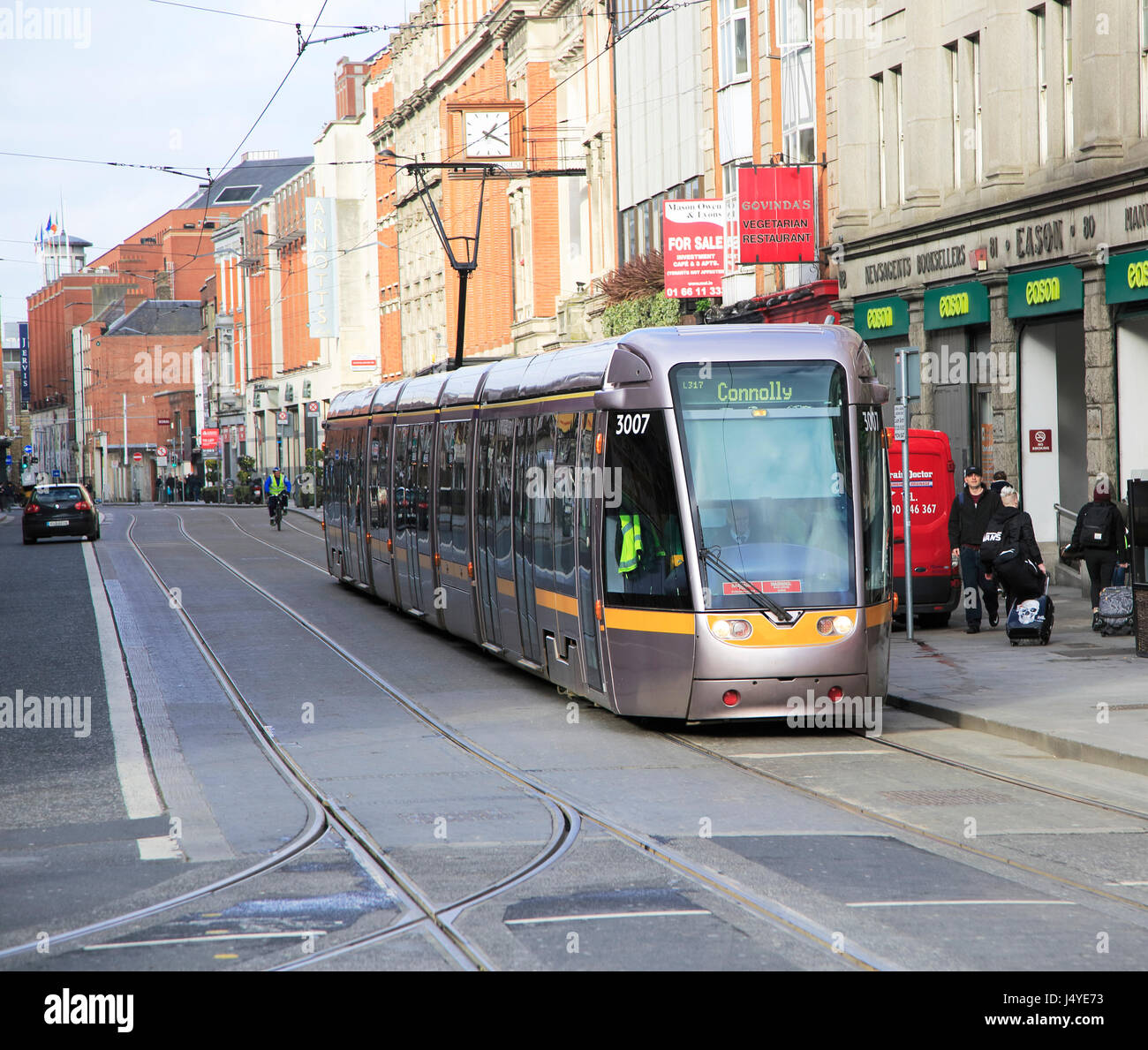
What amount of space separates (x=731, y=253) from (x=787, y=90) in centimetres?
319

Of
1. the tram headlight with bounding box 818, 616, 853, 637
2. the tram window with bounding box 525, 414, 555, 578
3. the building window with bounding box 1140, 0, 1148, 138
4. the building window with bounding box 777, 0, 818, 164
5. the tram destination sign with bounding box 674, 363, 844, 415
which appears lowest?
the tram headlight with bounding box 818, 616, 853, 637

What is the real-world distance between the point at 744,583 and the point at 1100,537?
854 centimetres

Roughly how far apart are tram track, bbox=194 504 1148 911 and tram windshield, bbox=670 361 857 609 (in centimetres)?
110

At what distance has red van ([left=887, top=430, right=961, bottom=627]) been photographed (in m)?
20.3

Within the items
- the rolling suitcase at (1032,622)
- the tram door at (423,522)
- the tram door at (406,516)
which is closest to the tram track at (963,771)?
the rolling suitcase at (1032,622)

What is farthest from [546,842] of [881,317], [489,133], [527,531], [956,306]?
[489,133]

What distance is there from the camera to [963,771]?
11.1 m

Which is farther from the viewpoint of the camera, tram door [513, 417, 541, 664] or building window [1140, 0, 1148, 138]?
building window [1140, 0, 1148, 138]

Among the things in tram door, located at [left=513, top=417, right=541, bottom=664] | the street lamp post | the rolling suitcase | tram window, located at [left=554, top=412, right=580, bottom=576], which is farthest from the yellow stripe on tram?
the street lamp post

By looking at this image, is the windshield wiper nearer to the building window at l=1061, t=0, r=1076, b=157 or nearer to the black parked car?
the building window at l=1061, t=0, r=1076, b=157

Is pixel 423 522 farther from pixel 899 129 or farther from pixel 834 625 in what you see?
pixel 899 129

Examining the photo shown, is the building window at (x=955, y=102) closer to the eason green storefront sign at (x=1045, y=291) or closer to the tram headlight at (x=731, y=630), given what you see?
the eason green storefront sign at (x=1045, y=291)

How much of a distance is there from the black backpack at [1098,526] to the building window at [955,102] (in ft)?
29.9

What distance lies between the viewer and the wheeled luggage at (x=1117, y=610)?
18.0 meters
